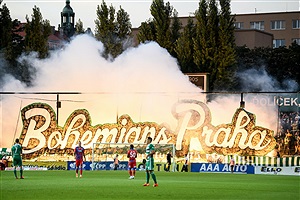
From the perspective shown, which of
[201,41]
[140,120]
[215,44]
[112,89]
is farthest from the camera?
[201,41]

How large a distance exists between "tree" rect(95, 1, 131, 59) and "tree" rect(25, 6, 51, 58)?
17.9 ft

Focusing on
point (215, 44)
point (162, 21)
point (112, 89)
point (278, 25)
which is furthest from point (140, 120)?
point (278, 25)

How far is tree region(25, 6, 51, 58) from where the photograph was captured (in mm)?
72938

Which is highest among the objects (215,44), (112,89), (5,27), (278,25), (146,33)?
(278,25)

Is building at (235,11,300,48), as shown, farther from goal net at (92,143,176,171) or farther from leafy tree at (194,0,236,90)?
goal net at (92,143,176,171)

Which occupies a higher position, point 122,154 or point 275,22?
point 275,22

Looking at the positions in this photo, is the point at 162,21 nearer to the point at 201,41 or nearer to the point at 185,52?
the point at 185,52

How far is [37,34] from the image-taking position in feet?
243

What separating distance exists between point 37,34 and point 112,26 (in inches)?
328

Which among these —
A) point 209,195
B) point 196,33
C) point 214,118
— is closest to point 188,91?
point 214,118

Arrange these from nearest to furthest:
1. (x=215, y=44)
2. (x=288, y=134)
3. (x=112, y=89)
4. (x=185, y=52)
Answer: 1. (x=288, y=134)
2. (x=112, y=89)
3. (x=215, y=44)
4. (x=185, y=52)

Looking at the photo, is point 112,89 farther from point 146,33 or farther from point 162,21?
point 162,21

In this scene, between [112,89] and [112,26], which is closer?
[112,89]

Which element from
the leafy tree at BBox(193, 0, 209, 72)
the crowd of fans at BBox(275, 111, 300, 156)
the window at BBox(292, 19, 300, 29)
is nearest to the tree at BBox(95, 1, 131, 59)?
the leafy tree at BBox(193, 0, 209, 72)
